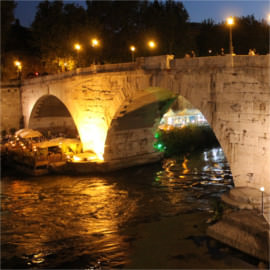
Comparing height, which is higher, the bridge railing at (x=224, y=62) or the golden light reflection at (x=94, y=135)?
the bridge railing at (x=224, y=62)

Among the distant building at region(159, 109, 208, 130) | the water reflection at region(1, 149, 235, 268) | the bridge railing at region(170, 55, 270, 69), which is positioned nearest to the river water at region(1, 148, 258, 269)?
the water reflection at region(1, 149, 235, 268)

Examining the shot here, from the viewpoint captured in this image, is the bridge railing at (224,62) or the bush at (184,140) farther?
the bush at (184,140)

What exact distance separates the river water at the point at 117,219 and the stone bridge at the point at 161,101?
153 cm

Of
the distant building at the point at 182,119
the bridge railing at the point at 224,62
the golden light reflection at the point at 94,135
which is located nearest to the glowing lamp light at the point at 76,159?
the golden light reflection at the point at 94,135

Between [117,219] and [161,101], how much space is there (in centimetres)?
659

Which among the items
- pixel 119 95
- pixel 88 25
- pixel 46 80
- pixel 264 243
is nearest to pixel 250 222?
pixel 264 243

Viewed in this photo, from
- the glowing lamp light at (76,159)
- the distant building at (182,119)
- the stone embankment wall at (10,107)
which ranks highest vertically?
the stone embankment wall at (10,107)

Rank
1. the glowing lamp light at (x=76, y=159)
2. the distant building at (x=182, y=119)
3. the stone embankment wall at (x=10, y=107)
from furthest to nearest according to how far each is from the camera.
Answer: the stone embankment wall at (x=10, y=107) < the distant building at (x=182, y=119) < the glowing lamp light at (x=76, y=159)

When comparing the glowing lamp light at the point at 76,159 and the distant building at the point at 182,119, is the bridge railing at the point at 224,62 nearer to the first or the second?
the glowing lamp light at the point at 76,159

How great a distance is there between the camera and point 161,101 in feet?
51.1

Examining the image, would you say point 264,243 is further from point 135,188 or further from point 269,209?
point 135,188

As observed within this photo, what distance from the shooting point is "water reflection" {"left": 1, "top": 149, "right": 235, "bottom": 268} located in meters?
8.46

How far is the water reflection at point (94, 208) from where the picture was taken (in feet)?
27.8

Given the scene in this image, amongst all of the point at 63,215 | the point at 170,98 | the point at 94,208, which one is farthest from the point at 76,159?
the point at 63,215
